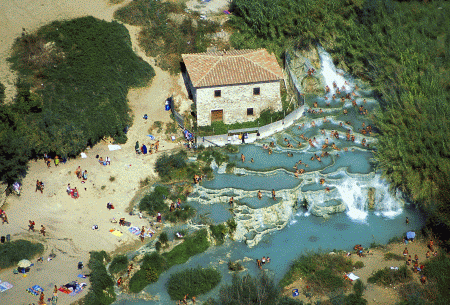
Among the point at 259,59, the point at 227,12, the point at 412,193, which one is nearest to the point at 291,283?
the point at 412,193

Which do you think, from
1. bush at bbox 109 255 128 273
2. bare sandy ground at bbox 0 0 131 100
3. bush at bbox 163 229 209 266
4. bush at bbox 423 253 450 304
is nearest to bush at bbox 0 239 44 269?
bush at bbox 109 255 128 273

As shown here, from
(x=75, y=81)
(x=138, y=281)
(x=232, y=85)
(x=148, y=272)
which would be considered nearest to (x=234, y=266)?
(x=148, y=272)

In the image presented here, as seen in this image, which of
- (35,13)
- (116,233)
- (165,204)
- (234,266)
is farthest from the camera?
(35,13)

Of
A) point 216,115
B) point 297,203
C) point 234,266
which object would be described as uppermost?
point 216,115

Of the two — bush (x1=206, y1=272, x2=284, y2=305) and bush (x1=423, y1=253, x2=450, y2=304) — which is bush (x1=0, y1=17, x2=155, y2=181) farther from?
bush (x1=423, y1=253, x2=450, y2=304)

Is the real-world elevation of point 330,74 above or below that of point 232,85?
below

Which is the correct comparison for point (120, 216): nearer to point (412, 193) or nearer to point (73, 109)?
point (73, 109)

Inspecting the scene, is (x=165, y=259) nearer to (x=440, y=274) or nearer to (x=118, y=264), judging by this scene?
(x=118, y=264)
